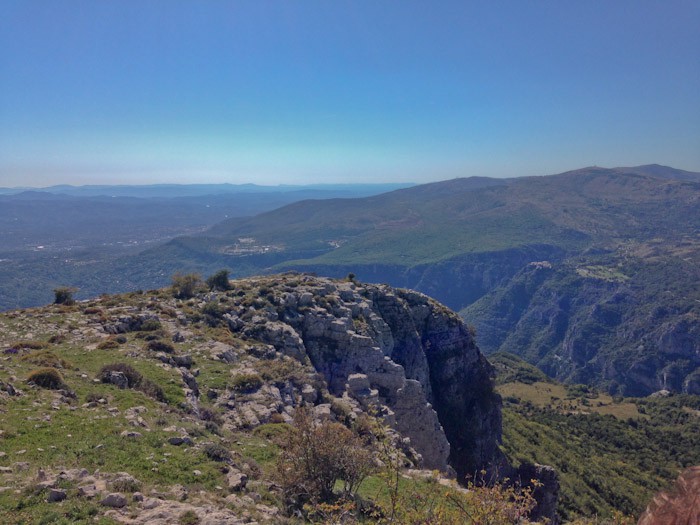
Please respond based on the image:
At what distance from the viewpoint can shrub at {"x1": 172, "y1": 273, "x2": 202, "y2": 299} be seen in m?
39.3

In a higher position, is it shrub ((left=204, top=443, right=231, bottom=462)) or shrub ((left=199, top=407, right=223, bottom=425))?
shrub ((left=204, top=443, right=231, bottom=462))

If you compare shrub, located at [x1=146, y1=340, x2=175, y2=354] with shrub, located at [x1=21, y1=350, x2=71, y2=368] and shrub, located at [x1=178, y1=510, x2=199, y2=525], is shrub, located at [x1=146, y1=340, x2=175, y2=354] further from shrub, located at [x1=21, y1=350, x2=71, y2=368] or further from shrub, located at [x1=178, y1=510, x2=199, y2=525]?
shrub, located at [x1=178, y1=510, x2=199, y2=525]

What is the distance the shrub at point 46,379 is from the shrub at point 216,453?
8.23m

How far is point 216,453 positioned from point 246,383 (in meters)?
9.04

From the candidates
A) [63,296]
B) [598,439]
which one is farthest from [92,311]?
[598,439]

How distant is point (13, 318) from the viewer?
1129 inches

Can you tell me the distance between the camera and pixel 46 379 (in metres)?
17.2

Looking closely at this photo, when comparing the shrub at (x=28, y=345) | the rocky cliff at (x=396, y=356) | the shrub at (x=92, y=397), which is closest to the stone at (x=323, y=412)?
the rocky cliff at (x=396, y=356)

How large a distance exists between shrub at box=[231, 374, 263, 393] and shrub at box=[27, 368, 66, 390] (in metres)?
8.23

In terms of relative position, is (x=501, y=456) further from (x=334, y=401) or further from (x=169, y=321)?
(x=169, y=321)

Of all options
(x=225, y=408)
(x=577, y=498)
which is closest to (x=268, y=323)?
(x=225, y=408)

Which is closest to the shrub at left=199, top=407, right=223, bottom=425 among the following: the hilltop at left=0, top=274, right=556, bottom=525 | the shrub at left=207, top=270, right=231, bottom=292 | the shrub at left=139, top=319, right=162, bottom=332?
the hilltop at left=0, top=274, right=556, bottom=525

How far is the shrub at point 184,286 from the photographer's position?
39.3m

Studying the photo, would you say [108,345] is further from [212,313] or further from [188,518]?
[188,518]
